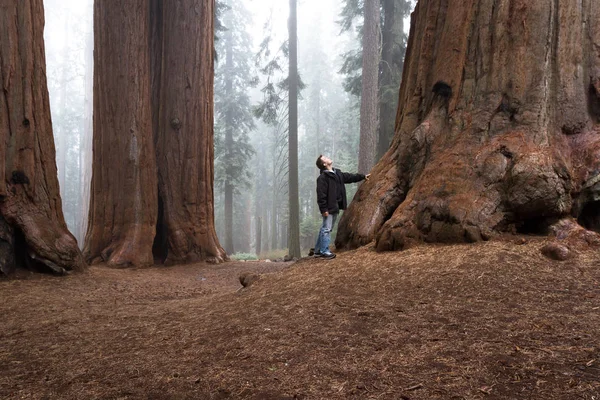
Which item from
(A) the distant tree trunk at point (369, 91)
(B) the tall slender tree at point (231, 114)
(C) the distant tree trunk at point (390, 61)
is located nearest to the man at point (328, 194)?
(A) the distant tree trunk at point (369, 91)

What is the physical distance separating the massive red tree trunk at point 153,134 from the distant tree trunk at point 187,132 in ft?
0.08

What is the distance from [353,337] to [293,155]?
1440cm

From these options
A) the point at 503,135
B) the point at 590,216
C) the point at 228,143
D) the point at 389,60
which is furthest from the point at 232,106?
the point at 590,216

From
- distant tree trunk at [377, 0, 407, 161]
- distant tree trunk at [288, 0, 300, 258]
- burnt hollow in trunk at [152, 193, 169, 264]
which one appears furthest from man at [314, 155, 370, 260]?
distant tree trunk at [377, 0, 407, 161]

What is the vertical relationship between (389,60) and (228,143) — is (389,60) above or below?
above

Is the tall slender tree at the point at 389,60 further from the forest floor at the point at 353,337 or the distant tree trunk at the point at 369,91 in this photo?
the forest floor at the point at 353,337

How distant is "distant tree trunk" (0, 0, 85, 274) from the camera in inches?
225

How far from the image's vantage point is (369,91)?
13.1 meters

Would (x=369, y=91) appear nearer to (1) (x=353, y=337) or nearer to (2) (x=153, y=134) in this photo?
(2) (x=153, y=134)

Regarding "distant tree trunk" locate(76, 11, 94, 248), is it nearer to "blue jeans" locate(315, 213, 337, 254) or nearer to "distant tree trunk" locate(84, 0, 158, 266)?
"distant tree trunk" locate(84, 0, 158, 266)

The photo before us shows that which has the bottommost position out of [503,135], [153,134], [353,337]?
[353,337]

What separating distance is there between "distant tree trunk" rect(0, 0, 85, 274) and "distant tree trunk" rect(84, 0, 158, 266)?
236 cm

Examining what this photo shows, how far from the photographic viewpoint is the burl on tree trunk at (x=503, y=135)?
157 inches

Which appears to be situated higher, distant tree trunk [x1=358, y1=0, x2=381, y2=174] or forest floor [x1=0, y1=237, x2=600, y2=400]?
distant tree trunk [x1=358, y1=0, x2=381, y2=174]
